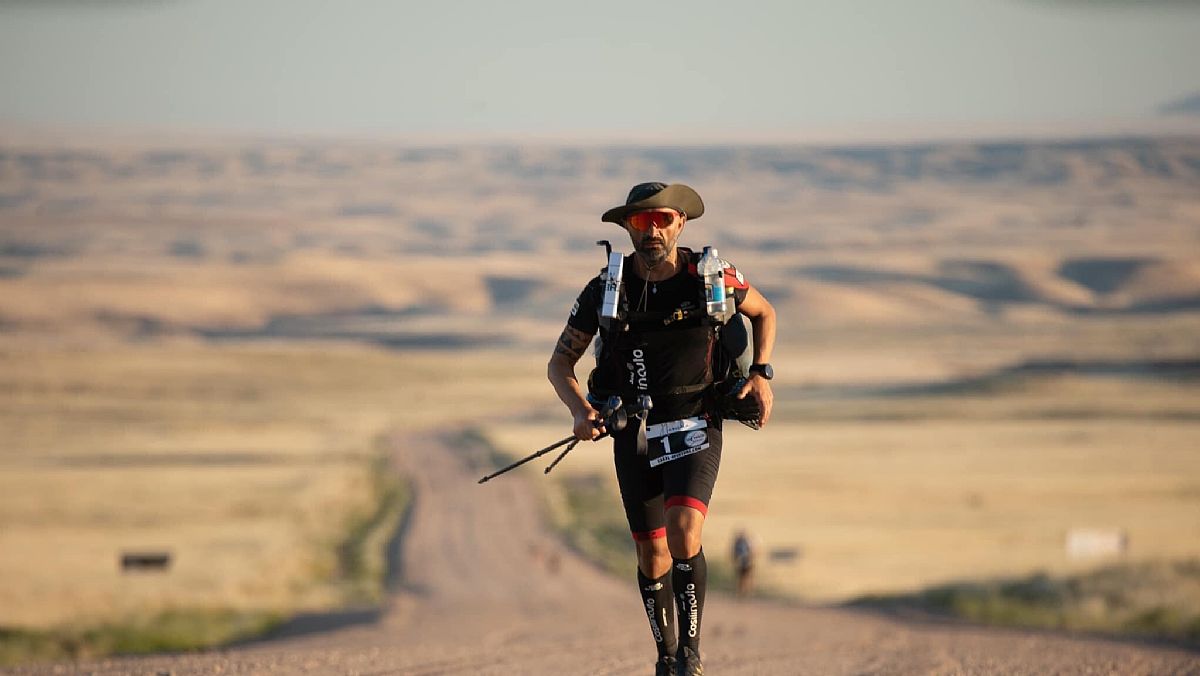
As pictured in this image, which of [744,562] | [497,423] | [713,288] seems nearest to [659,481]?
[713,288]

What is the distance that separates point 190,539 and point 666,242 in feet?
113

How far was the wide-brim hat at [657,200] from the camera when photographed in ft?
26.2

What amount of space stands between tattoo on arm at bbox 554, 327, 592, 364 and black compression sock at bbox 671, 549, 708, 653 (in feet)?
3.66

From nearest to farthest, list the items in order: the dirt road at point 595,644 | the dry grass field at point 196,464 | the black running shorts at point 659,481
→ the black running shorts at point 659,481
the dirt road at point 595,644
the dry grass field at point 196,464

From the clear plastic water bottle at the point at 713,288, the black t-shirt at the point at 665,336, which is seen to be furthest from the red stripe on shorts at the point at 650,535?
the clear plastic water bottle at the point at 713,288

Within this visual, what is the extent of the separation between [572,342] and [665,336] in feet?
1.53

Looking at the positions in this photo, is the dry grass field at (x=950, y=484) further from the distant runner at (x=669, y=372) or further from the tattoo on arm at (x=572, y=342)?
the tattoo on arm at (x=572, y=342)

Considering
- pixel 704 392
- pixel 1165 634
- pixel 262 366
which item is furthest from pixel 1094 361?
pixel 704 392

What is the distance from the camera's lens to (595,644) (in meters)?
13.7

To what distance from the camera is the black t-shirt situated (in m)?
8.09

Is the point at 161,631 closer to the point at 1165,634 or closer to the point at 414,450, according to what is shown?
the point at 1165,634

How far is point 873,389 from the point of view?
297 ft

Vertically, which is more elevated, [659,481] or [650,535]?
[659,481]

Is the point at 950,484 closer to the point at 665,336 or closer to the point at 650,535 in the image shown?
the point at 650,535
